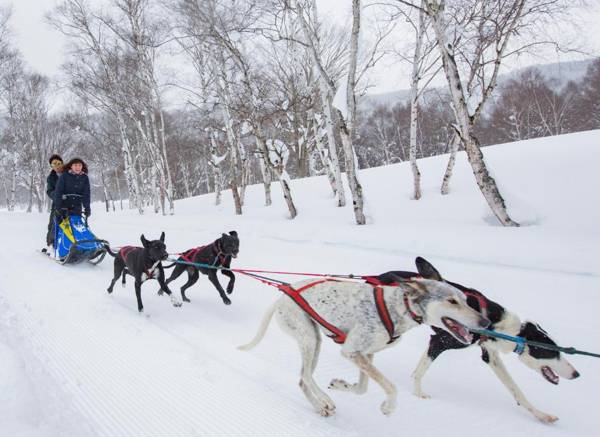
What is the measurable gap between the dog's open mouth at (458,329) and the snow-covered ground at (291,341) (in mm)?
711

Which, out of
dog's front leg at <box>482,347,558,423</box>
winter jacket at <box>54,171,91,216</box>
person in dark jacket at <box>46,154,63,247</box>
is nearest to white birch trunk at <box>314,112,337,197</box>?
winter jacket at <box>54,171,91,216</box>

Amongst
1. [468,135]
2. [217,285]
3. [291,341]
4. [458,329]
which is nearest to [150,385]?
[291,341]

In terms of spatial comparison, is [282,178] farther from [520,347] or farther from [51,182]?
[520,347]

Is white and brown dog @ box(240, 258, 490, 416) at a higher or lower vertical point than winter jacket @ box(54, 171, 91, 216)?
lower

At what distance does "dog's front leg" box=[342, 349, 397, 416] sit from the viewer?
2412mm

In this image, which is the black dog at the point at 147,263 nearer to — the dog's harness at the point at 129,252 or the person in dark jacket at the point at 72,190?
the dog's harness at the point at 129,252

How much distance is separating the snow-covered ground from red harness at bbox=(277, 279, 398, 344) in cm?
58

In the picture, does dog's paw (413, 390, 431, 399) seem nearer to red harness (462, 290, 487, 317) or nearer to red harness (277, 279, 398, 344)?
red harness (277, 279, 398, 344)

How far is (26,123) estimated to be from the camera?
87.7 ft

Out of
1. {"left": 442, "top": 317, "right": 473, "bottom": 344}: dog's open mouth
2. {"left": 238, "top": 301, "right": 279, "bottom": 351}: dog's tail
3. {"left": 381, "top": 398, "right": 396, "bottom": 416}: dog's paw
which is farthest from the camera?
{"left": 238, "top": 301, "right": 279, "bottom": 351}: dog's tail

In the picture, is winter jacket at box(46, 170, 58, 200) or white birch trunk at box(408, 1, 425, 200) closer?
winter jacket at box(46, 170, 58, 200)

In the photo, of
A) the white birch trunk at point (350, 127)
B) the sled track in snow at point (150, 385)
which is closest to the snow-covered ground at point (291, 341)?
the sled track in snow at point (150, 385)

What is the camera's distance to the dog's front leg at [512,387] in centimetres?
253

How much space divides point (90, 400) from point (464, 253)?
5.28 m
